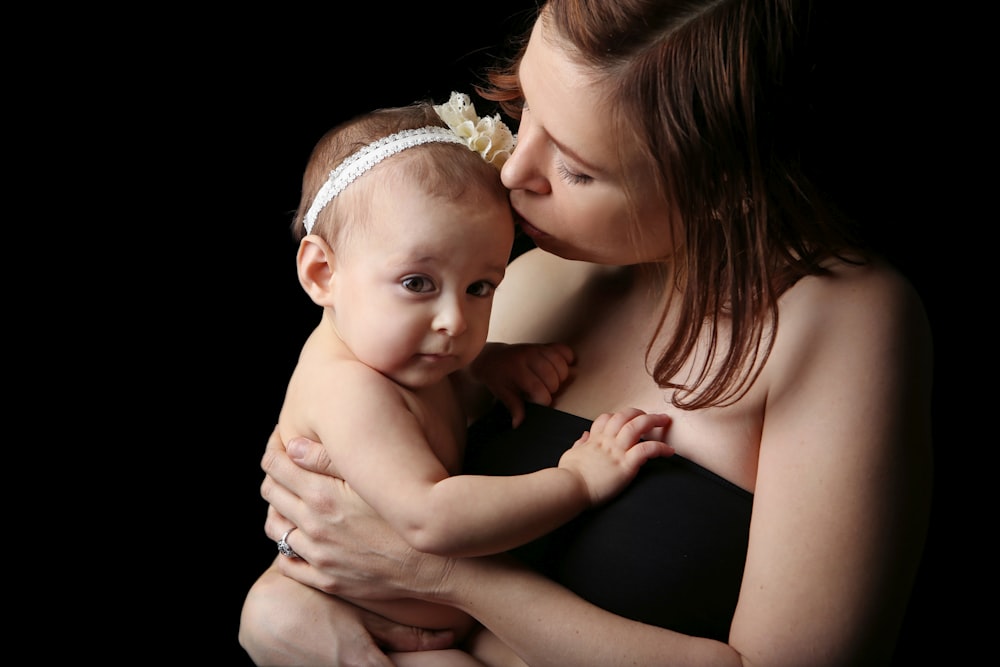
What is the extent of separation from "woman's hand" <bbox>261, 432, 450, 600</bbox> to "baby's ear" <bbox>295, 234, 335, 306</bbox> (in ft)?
0.85

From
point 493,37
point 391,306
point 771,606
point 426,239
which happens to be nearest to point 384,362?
point 391,306

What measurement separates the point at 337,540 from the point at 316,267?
0.46m

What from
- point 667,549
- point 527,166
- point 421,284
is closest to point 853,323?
point 667,549

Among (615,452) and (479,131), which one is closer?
(615,452)

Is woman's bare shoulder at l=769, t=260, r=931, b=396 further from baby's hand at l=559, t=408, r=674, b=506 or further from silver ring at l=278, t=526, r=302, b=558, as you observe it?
silver ring at l=278, t=526, r=302, b=558

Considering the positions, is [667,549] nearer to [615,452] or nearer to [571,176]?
[615,452]

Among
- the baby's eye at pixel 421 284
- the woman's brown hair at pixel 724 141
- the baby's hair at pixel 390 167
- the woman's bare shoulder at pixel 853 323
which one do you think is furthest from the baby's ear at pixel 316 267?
the woman's bare shoulder at pixel 853 323

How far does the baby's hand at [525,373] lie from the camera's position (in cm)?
196

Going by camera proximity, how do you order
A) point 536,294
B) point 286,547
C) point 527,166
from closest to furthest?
point 527,166, point 286,547, point 536,294

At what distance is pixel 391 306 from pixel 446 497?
1.03ft

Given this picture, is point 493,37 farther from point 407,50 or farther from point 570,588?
point 570,588

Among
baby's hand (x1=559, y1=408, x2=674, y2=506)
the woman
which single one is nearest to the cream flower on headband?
the woman

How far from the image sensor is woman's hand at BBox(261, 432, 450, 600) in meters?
1.78

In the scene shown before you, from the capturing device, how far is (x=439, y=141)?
69.9 inches
